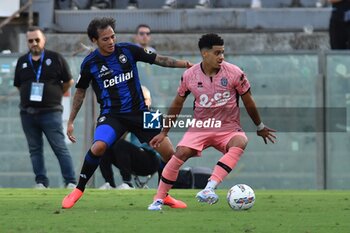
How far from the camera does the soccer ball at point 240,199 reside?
11.7 metres

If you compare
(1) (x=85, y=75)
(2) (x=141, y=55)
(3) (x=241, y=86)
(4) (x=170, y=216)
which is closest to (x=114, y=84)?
(1) (x=85, y=75)

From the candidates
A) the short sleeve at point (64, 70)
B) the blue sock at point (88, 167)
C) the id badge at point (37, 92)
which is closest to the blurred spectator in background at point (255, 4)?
the short sleeve at point (64, 70)

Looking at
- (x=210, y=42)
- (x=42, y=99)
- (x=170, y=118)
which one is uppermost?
(x=210, y=42)

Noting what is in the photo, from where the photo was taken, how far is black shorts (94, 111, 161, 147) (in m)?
12.2

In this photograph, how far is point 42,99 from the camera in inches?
679

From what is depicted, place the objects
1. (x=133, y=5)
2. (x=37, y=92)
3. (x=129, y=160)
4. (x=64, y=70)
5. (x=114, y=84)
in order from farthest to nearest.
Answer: (x=133, y=5), (x=64, y=70), (x=37, y=92), (x=129, y=160), (x=114, y=84)

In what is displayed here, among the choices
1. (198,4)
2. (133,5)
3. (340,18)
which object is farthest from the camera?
(133,5)

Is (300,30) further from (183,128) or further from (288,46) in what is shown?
(183,128)

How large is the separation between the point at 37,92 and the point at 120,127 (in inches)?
202

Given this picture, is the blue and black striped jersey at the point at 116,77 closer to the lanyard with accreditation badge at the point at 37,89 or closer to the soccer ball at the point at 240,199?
the soccer ball at the point at 240,199

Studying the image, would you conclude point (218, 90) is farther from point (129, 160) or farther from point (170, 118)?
point (129, 160)

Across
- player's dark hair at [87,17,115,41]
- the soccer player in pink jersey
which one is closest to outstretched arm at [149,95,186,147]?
the soccer player in pink jersey

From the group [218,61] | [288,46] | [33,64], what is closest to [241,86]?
[218,61]

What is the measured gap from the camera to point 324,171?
62.0ft
